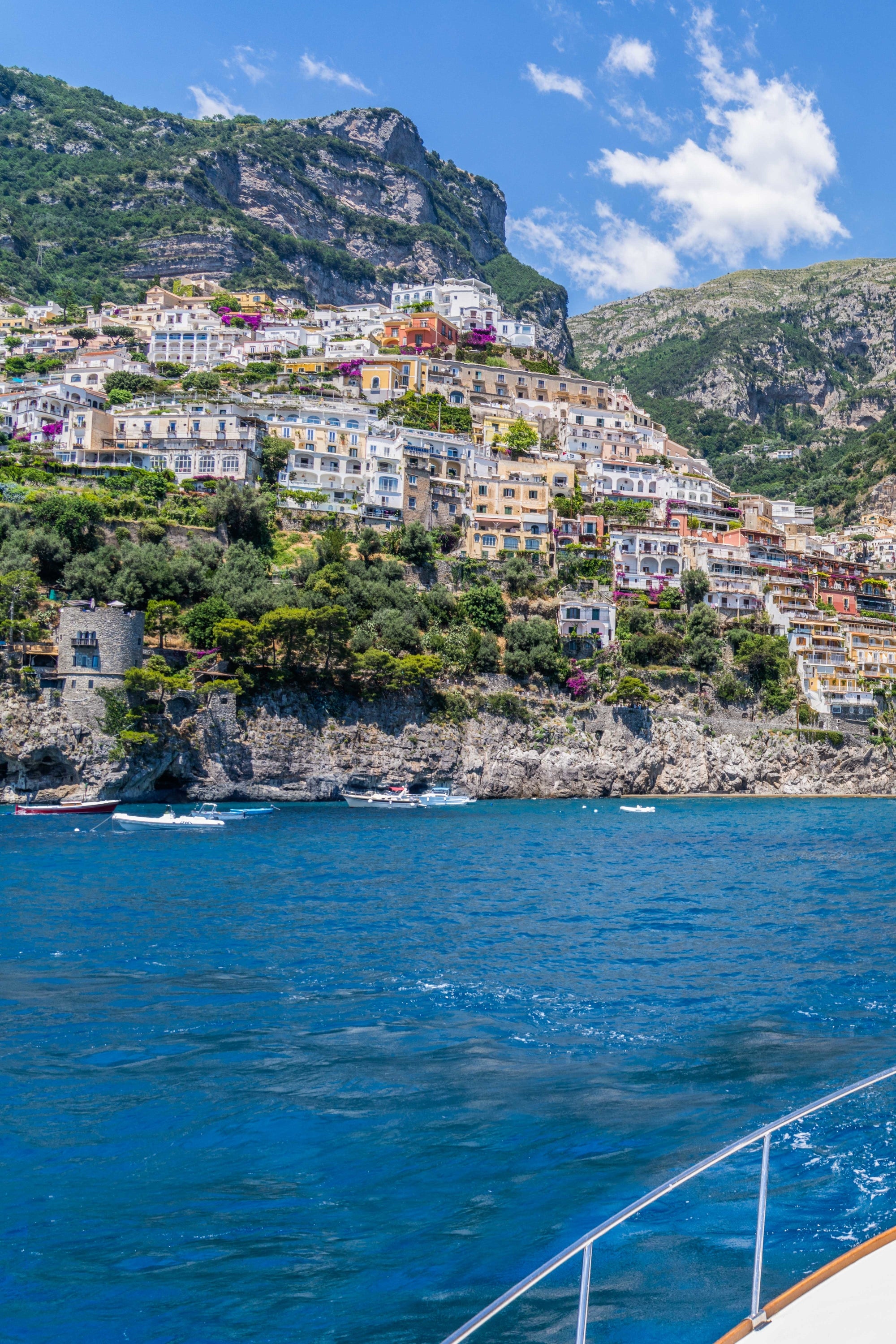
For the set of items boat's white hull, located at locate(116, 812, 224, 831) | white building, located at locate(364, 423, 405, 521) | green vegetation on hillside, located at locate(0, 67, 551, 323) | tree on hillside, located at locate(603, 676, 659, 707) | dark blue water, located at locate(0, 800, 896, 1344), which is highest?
green vegetation on hillside, located at locate(0, 67, 551, 323)

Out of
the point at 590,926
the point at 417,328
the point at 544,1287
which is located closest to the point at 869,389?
the point at 417,328

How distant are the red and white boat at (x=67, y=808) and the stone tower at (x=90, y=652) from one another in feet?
14.3

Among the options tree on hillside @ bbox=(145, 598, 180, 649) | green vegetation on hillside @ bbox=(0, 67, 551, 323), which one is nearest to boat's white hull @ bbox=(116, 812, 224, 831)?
tree on hillside @ bbox=(145, 598, 180, 649)

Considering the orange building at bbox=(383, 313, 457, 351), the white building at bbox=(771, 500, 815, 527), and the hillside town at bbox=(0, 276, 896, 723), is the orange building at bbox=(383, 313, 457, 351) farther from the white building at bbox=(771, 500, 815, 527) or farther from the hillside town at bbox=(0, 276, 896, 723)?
the white building at bbox=(771, 500, 815, 527)

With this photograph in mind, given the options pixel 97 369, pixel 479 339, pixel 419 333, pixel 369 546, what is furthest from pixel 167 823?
pixel 479 339

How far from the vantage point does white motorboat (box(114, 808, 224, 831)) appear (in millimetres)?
40000

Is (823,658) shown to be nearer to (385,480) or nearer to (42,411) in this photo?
(385,480)

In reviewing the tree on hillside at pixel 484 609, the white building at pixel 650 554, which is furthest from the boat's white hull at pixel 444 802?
the white building at pixel 650 554

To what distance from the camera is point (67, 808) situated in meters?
44.8

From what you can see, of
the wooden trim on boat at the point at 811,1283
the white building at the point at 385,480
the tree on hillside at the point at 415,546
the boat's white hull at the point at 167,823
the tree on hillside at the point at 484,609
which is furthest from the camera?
the white building at the point at 385,480

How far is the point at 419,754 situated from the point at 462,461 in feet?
102

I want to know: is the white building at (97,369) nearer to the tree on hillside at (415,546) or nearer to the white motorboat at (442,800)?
the tree on hillside at (415,546)

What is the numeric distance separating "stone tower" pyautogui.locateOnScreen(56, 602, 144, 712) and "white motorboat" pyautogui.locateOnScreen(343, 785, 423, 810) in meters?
12.3

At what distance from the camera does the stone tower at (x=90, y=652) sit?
4753 cm
